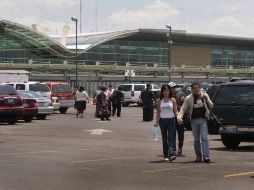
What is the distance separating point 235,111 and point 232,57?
388 feet

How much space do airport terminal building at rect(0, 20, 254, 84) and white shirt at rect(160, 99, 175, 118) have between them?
268 feet

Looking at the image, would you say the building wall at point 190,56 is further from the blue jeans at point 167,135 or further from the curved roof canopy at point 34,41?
the blue jeans at point 167,135

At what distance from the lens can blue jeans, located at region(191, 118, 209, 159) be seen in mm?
13891

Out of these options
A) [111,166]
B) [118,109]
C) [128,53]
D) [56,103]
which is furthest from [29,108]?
[128,53]

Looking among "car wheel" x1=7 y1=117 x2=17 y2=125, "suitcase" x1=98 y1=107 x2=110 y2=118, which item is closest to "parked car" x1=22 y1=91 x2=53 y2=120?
"suitcase" x1=98 y1=107 x2=110 y2=118

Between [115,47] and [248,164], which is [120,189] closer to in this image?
[248,164]

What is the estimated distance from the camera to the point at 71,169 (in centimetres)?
1259

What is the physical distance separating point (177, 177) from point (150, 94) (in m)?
19.6

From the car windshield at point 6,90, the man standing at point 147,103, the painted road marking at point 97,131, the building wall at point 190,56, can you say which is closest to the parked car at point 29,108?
the car windshield at point 6,90

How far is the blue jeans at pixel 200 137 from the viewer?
45.6 ft

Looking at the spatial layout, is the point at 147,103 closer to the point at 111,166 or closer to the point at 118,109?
the point at 118,109

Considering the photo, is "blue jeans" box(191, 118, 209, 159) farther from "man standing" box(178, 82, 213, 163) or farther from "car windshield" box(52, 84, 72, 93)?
"car windshield" box(52, 84, 72, 93)

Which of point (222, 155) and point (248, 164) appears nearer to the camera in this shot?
point (248, 164)

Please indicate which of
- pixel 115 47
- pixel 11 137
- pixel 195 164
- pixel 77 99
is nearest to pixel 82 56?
pixel 115 47
